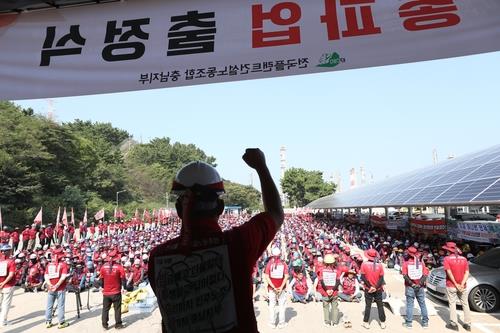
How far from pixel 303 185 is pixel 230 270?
251ft

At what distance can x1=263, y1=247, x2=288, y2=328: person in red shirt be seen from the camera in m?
9.49

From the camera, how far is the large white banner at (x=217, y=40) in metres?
2.53

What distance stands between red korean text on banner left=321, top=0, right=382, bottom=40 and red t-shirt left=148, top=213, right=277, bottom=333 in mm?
1549

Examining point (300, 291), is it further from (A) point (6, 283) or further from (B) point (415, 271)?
(A) point (6, 283)

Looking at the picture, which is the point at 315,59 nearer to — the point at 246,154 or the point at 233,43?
the point at 233,43

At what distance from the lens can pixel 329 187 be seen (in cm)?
8112

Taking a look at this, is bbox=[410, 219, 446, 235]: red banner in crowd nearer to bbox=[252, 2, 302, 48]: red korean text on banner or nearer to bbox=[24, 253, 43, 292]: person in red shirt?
bbox=[24, 253, 43, 292]: person in red shirt

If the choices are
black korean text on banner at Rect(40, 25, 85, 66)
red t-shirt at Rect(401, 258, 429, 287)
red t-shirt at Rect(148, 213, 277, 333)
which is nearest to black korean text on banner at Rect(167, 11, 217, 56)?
black korean text on banner at Rect(40, 25, 85, 66)

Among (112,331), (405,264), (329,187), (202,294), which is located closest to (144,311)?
(112,331)

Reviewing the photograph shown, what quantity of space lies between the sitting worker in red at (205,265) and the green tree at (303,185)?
76.0 meters

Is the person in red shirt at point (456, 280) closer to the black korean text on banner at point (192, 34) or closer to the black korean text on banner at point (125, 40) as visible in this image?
the black korean text on banner at point (192, 34)

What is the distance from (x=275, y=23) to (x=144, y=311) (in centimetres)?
1025

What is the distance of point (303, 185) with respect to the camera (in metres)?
77.4

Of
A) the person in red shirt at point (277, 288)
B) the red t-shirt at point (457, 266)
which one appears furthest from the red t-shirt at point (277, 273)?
the red t-shirt at point (457, 266)
